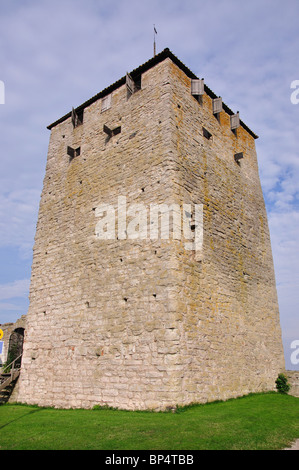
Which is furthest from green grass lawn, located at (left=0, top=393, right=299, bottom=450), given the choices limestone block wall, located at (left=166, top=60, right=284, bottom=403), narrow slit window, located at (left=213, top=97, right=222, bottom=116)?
narrow slit window, located at (left=213, top=97, right=222, bottom=116)

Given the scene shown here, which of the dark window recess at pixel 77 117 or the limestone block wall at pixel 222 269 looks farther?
the dark window recess at pixel 77 117

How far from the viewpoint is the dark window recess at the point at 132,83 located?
1233 centimetres

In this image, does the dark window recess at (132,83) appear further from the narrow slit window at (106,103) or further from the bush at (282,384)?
the bush at (282,384)

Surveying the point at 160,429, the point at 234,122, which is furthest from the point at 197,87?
the point at 160,429

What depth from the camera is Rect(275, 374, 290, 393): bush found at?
12.6 meters

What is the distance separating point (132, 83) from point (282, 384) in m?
12.4

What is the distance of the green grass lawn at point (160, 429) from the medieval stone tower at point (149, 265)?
89cm

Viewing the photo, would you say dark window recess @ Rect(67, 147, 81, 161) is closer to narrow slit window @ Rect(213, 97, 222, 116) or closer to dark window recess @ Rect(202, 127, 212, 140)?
dark window recess @ Rect(202, 127, 212, 140)

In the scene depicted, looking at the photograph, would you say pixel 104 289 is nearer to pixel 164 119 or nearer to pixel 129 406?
pixel 129 406

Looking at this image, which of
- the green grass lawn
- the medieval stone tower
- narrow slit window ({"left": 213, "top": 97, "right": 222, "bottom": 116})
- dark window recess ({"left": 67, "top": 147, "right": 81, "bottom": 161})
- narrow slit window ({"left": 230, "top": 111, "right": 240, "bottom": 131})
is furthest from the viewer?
narrow slit window ({"left": 230, "top": 111, "right": 240, "bottom": 131})

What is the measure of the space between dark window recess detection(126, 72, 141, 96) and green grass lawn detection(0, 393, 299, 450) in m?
10.3

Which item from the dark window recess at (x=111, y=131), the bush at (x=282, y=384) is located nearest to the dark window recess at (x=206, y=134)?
the dark window recess at (x=111, y=131)
